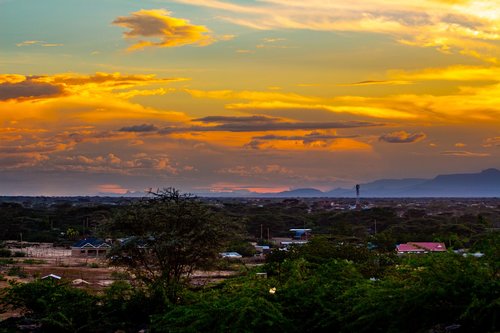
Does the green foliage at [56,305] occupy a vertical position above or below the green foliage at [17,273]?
above

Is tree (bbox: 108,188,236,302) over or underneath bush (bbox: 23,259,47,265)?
over

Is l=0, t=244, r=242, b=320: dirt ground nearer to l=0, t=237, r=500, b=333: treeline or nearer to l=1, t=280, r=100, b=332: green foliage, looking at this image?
l=1, t=280, r=100, b=332: green foliage

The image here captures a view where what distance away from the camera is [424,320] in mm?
14406

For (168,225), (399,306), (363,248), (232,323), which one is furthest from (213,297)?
(363,248)

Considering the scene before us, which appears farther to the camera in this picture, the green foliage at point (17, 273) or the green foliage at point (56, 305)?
the green foliage at point (17, 273)

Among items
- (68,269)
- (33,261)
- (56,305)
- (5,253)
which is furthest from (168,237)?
(5,253)

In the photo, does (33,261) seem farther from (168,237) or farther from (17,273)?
(168,237)

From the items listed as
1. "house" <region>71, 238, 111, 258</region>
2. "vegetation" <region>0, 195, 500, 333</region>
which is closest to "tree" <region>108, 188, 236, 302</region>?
"vegetation" <region>0, 195, 500, 333</region>

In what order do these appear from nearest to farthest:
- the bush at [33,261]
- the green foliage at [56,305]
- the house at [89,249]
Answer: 1. the green foliage at [56,305]
2. the bush at [33,261]
3. the house at [89,249]

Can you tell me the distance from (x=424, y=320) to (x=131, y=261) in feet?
45.7

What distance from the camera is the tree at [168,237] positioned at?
25188mm

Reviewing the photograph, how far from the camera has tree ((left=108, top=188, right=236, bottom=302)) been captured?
2519cm

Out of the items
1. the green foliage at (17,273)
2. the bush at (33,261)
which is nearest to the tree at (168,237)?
the green foliage at (17,273)

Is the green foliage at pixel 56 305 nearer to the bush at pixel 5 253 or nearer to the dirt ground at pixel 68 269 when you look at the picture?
the dirt ground at pixel 68 269
